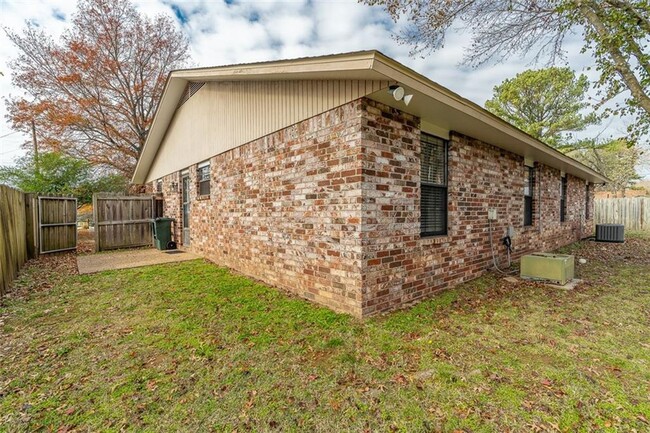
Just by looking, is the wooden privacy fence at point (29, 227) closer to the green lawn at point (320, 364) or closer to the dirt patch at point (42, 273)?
the dirt patch at point (42, 273)

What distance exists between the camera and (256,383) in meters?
2.41

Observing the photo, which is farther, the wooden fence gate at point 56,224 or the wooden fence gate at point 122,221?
the wooden fence gate at point 122,221

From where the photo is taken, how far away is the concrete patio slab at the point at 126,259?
265 inches

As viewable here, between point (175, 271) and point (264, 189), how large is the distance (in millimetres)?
2887

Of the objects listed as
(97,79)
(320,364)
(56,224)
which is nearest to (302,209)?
(320,364)

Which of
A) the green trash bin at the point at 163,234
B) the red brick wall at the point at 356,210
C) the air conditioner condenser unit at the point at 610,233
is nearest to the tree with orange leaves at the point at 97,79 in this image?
the green trash bin at the point at 163,234

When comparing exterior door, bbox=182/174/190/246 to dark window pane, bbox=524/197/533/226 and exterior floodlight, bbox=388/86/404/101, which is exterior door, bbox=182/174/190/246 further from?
dark window pane, bbox=524/197/533/226

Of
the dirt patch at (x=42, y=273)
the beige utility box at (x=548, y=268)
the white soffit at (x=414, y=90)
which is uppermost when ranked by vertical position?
the white soffit at (x=414, y=90)

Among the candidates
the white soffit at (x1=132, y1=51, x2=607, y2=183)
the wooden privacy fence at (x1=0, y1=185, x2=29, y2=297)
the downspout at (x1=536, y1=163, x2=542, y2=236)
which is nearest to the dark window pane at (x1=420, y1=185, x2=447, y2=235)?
the white soffit at (x1=132, y1=51, x2=607, y2=183)

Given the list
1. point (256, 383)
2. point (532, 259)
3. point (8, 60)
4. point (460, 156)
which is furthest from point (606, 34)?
point (8, 60)

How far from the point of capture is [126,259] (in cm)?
781

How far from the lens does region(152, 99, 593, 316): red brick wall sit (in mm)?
3635

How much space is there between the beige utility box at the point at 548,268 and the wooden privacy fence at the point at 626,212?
1505 centimetres

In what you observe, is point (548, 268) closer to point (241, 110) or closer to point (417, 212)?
point (417, 212)
